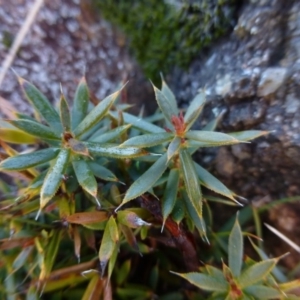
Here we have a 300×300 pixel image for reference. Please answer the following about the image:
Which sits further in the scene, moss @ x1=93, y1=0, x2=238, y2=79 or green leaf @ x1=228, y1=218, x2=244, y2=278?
moss @ x1=93, y1=0, x2=238, y2=79

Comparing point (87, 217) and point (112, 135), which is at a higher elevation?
point (112, 135)

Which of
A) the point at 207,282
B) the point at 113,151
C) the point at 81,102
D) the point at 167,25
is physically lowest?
the point at 207,282

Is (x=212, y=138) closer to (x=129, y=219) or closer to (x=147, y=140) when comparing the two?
(x=147, y=140)

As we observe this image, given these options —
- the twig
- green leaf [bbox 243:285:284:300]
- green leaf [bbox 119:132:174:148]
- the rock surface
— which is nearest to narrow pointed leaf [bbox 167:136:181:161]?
green leaf [bbox 119:132:174:148]

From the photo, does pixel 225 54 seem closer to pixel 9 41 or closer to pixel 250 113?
pixel 250 113

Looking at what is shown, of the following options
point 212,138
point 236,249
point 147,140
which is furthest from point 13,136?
point 236,249

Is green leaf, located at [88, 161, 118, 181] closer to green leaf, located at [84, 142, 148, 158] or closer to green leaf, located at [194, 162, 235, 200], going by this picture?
green leaf, located at [84, 142, 148, 158]

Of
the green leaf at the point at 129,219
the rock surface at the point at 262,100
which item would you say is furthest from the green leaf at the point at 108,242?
the rock surface at the point at 262,100
